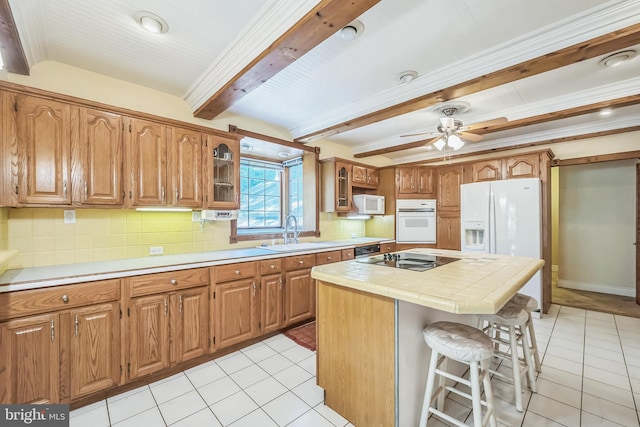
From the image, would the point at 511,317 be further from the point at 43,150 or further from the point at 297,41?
the point at 43,150

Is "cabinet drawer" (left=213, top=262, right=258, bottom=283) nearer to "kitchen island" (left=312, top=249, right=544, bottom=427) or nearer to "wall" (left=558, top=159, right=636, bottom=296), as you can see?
"kitchen island" (left=312, top=249, right=544, bottom=427)

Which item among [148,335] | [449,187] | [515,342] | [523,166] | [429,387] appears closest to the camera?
[429,387]

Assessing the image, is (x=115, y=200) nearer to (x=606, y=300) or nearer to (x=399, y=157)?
(x=399, y=157)

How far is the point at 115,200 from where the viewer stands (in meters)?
2.14

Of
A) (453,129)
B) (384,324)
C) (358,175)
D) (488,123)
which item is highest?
(488,123)

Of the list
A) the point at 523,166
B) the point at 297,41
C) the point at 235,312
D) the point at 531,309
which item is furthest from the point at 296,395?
the point at 523,166

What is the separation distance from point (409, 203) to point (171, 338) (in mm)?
3854

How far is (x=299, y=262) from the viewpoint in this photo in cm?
307

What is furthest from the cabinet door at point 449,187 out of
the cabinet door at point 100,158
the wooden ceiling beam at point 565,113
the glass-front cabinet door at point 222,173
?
the cabinet door at point 100,158

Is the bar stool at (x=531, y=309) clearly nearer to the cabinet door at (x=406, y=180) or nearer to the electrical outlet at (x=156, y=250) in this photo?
the cabinet door at (x=406, y=180)

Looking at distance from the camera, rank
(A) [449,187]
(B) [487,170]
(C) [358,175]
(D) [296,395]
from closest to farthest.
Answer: (D) [296,395] < (B) [487,170] < (A) [449,187] < (C) [358,175]

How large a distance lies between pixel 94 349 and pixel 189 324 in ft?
2.02

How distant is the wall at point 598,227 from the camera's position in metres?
4.23

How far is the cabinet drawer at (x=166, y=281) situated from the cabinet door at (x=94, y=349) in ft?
0.57
